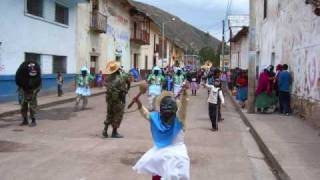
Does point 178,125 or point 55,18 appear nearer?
point 178,125

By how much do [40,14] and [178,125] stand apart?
2030 centimetres

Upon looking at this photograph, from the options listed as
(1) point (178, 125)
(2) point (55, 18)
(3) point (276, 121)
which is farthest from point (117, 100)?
(2) point (55, 18)

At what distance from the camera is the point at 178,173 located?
5.01 m

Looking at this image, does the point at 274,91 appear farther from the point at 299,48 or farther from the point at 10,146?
the point at 10,146

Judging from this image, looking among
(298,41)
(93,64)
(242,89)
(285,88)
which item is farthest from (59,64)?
(298,41)

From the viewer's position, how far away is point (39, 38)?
2433 cm

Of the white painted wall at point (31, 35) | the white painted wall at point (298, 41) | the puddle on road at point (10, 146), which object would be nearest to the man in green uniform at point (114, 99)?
the puddle on road at point (10, 146)

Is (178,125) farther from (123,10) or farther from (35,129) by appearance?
(123,10)

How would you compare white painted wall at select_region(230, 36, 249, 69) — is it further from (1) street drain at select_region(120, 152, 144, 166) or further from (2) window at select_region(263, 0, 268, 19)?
(1) street drain at select_region(120, 152, 144, 166)

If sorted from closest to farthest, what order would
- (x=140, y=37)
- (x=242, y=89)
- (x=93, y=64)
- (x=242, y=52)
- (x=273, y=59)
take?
(x=242, y=89), (x=273, y=59), (x=93, y=64), (x=242, y=52), (x=140, y=37)

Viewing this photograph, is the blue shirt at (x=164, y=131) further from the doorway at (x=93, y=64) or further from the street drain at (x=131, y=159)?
the doorway at (x=93, y=64)

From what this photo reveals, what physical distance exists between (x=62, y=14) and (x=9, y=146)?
18075 millimetres

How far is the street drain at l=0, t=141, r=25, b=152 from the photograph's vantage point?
33.1ft

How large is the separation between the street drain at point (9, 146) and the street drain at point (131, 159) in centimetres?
209
